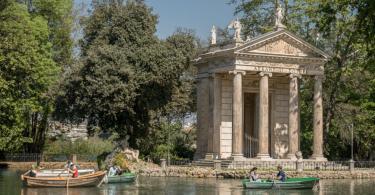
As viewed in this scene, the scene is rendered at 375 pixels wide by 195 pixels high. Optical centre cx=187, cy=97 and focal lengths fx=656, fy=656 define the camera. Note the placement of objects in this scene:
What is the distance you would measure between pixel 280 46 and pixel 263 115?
18.5ft

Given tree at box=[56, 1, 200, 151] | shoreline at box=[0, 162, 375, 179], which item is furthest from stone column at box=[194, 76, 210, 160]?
shoreline at box=[0, 162, 375, 179]

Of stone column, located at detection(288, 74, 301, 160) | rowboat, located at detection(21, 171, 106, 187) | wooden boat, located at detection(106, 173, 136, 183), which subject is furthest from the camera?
stone column, located at detection(288, 74, 301, 160)

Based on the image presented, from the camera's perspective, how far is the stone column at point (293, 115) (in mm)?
52250

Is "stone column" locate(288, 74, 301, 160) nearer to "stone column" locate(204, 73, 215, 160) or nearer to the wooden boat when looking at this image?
"stone column" locate(204, 73, 215, 160)

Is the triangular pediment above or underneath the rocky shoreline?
above

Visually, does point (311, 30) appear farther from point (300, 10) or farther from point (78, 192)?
point (78, 192)

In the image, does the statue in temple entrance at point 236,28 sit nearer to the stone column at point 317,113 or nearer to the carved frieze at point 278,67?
the carved frieze at point 278,67

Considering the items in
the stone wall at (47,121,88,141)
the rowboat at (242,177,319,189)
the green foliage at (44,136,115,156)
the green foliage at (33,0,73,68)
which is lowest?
the rowboat at (242,177,319,189)

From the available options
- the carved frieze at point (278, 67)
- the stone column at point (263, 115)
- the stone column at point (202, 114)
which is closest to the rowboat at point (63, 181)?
the stone column at point (263, 115)

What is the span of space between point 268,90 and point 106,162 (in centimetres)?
1447

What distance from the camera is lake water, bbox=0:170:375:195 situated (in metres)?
34.9

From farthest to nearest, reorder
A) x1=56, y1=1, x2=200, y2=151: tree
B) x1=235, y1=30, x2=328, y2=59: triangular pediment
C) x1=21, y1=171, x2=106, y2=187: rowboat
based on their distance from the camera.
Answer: x1=56, y1=1, x2=200, y2=151: tree < x1=235, y1=30, x2=328, y2=59: triangular pediment < x1=21, y1=171, x2=106, y2=187: rowboat

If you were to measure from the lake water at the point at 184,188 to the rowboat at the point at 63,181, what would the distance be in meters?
0.57

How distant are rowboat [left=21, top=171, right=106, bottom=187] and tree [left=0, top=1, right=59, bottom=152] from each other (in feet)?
51.7
